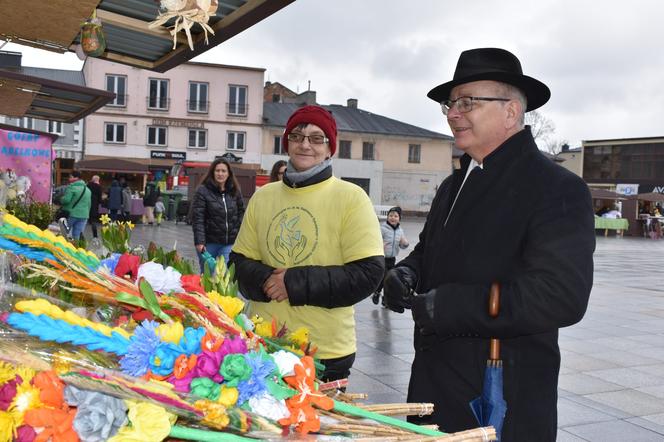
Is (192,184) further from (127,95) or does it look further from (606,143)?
(606,143)

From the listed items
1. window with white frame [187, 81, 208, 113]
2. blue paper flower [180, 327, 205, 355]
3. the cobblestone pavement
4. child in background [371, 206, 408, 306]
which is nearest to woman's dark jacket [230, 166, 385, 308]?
blue paper flower [180, 327, 205, 355]

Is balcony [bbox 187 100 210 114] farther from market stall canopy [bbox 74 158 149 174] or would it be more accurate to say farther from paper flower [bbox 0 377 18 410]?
paper flower [bbox 0 377 18 410]

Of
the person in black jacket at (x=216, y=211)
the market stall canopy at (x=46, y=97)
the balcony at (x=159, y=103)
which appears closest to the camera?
the market stall canopy at (x=46, y=97)

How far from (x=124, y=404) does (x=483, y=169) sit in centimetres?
145

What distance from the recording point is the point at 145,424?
44.2 inches

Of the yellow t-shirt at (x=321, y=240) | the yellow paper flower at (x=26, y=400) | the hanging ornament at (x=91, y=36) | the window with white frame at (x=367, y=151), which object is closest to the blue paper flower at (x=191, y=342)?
the yellow paper flower at (x=26, y=400)

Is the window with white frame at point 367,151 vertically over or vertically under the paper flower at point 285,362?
over

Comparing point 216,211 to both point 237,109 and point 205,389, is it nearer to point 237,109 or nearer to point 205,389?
point 205,389

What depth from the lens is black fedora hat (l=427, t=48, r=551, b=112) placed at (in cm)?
205

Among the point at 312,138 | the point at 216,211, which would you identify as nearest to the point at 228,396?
the point at 312,138

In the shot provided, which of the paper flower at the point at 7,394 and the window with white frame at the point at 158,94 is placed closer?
the paper flower at the point at 7,394

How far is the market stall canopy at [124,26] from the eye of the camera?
2618 millimetres

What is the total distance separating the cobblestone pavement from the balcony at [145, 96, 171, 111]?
3213 centimetres

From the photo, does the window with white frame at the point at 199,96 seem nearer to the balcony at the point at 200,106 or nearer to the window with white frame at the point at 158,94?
the balcony at the point at 200,106
